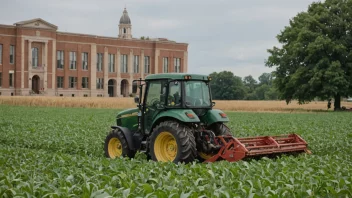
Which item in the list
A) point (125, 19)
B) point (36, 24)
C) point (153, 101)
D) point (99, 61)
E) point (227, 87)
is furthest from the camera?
point (125, 19)

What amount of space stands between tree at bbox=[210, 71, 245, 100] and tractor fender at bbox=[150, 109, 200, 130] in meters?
99.7

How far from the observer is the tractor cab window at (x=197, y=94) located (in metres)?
13.5

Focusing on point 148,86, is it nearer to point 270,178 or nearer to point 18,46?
point 270,178

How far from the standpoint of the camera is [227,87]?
374 ft

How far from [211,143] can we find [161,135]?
126cm

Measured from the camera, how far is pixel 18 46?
80.5 meters

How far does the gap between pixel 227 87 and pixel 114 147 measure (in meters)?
100.0

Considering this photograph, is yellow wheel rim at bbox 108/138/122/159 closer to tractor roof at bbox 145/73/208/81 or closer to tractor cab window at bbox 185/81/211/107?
tractor roof at bbox 145/73/208/81

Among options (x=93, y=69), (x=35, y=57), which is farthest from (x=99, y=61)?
(x=35, y=57)

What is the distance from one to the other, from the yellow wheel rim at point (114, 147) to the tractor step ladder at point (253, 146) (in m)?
3.03

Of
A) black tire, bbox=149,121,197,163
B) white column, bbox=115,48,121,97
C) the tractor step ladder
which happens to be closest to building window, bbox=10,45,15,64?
white column, bbox=115,48,121,97

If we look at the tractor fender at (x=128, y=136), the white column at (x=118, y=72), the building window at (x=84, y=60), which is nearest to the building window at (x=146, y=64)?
the white column at (x=118, y=72)

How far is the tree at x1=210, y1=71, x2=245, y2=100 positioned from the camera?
113m

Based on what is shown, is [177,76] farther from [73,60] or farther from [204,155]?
[73,60]
